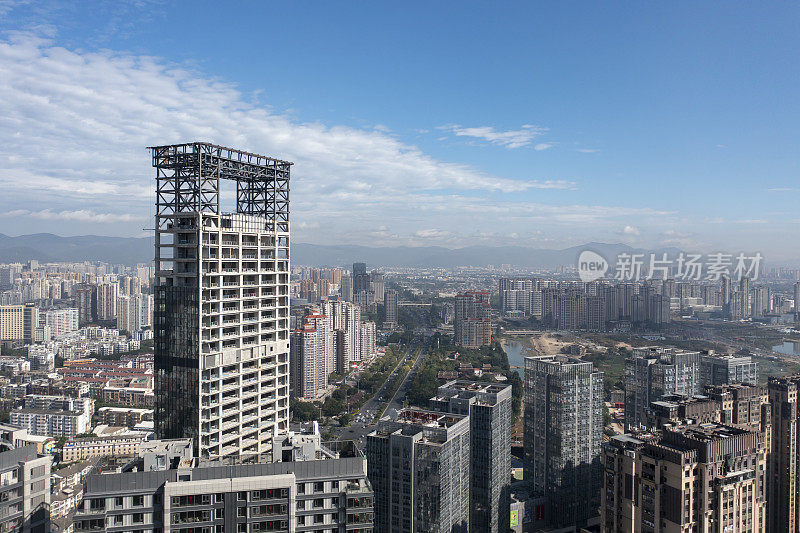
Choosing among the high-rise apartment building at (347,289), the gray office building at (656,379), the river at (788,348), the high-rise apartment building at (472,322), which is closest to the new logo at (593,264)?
the river at (788,348)

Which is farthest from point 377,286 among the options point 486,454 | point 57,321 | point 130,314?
point 486,454

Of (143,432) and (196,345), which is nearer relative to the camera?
(196,345)

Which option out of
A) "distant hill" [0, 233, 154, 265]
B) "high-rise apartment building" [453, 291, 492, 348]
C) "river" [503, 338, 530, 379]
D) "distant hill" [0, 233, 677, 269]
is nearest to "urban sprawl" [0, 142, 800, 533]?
"river" [503, 338, 530, 379]

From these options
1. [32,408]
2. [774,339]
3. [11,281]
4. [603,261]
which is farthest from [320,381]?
[11,281]

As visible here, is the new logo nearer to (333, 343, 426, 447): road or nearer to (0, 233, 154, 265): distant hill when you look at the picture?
(333, 343, 426, 447): road

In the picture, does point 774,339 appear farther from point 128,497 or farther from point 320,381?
point 128,497

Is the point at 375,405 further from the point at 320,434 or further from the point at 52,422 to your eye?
the point at 52,422
